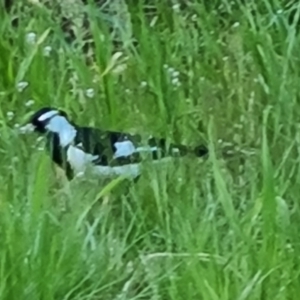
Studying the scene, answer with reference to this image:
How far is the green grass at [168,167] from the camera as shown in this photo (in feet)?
7.75

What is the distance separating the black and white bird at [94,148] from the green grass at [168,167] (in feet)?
0.16

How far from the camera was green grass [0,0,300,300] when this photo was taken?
236 cm

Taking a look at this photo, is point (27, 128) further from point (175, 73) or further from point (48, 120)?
point (175, 73)

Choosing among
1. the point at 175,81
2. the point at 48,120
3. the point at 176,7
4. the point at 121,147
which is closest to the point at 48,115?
the point at 48,120

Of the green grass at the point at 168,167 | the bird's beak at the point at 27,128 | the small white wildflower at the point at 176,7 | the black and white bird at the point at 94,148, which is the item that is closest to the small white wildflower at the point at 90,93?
the green grass at the point at 168,167

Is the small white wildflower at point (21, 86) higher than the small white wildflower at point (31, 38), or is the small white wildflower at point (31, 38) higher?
the small white wildflower at point (31, 38)

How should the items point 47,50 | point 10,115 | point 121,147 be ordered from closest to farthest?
point 121,147 → point 10,115 → point 47,50

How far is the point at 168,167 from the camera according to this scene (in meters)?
2.78

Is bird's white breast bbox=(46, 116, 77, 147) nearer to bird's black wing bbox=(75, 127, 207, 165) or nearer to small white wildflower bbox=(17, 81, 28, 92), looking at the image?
bird's black wing bbox=(75, 127, 207, 165)

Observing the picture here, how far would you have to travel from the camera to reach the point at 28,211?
2.50 metres

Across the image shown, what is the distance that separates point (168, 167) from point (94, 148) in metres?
0.32

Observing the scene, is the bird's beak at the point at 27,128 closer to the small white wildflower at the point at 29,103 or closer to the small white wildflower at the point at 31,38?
the small white wildflower at the point at 29,103

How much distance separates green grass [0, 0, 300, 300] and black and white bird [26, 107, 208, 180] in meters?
0.05

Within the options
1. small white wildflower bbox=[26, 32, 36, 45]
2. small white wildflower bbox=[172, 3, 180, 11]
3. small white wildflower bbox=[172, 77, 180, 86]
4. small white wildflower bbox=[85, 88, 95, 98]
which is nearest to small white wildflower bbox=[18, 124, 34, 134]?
small white wildflower bbox=[85, 88, 95, 98]
